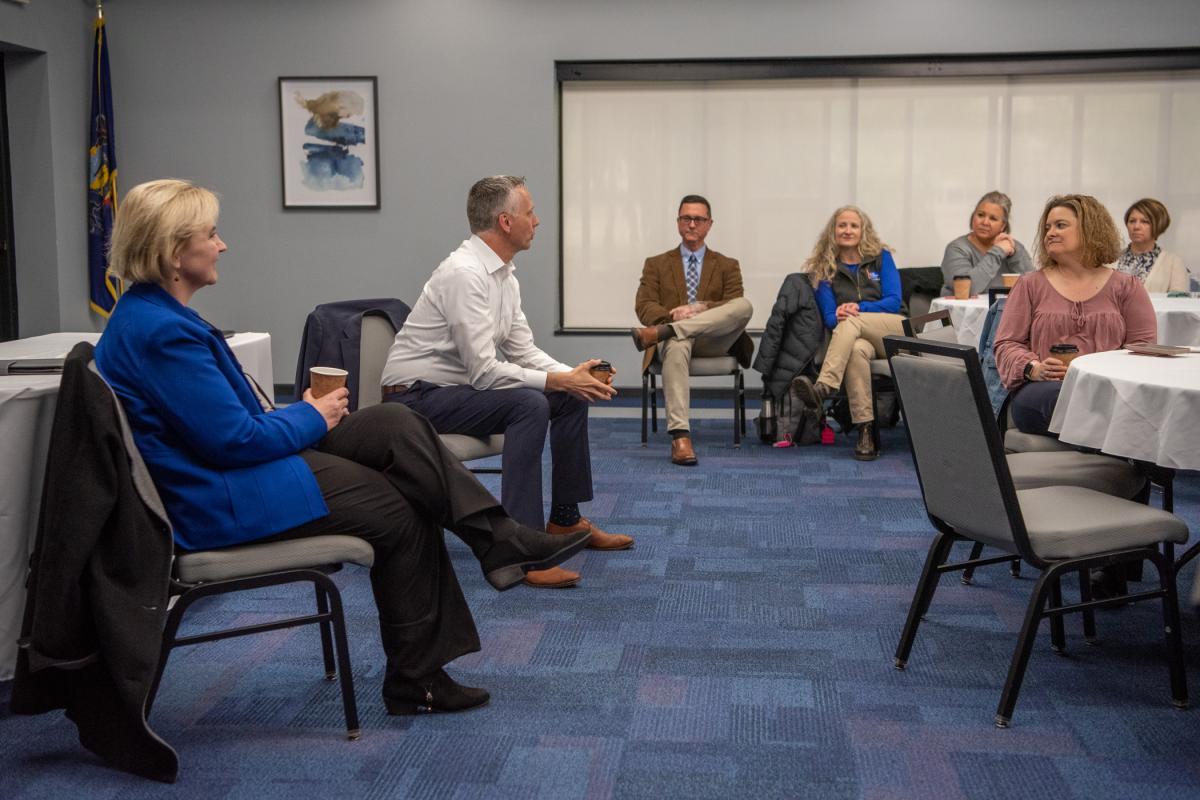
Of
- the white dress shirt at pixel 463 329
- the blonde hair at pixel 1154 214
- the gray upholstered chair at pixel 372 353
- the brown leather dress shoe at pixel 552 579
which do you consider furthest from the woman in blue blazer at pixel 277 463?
the blonde hair at pixel 1154 214

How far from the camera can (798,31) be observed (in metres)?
7.22

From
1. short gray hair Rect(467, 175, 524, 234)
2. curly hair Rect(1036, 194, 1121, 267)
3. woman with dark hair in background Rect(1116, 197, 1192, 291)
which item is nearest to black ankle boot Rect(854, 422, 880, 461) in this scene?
woman with dark hair in background Rect(1116, 197, 1192, 291)

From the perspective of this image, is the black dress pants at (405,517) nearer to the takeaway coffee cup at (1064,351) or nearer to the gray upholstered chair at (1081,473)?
the gray upholstered chair at (1081,473)

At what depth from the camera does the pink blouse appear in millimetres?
3652

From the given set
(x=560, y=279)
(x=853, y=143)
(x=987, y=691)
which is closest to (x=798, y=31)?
(x=853, y=143)

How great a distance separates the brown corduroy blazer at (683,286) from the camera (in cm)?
630

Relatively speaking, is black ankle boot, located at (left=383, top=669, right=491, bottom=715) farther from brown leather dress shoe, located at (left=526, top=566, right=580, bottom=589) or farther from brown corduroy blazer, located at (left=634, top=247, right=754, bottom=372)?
brown corduroy blazer, located at (left=634, top=247, right=754, bottom=372)

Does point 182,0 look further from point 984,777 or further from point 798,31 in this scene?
point 984,777

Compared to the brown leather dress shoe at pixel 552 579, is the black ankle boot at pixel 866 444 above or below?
above

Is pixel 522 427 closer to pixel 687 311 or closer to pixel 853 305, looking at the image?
pixel 687 311

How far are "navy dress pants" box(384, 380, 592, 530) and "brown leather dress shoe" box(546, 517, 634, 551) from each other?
105 millimetres

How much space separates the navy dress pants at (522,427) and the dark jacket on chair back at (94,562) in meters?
1.43

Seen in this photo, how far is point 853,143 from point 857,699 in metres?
5.33

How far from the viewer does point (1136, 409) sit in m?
2.64
